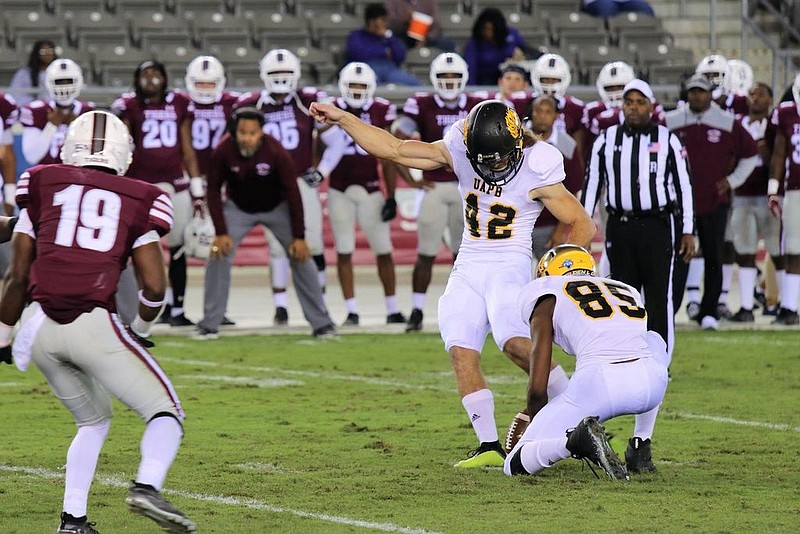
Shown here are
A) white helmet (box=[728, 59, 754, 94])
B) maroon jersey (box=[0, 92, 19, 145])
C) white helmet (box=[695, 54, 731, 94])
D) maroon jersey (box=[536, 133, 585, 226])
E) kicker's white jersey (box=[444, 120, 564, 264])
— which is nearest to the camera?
kicker's white jersey (box=[444, 120, 564, 264])

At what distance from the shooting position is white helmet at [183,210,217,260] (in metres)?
10.8

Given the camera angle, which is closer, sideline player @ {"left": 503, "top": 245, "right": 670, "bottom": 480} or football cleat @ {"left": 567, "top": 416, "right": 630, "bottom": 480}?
football cleat @ {"left": 567, "top": 416, "right": 630, "bottom": 480}

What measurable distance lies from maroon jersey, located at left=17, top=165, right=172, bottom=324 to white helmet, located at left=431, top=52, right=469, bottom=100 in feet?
21.0

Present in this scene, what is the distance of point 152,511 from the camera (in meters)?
4.29

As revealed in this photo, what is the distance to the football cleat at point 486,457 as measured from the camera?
584 centimetres

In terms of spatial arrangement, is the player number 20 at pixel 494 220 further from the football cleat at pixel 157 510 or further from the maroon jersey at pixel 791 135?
the maroon jersey at pixel 791 135

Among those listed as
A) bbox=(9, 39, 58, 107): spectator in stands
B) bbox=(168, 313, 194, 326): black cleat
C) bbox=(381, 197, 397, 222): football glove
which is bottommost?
bbox=(168, 313, 194, 326): black cleat

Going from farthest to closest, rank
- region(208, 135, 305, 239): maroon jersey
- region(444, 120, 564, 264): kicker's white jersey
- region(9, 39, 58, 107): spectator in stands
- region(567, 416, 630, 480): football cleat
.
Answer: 1. region(9, 39, 58, 107): spectator in stands
2. region(208, 135, 305, 239): maroon jersey
3. region(444, 120, 564, 264): kicker's white jersey
4. region(567, 416, 630, 480): football cleat

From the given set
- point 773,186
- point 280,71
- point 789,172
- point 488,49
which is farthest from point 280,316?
point 488,49

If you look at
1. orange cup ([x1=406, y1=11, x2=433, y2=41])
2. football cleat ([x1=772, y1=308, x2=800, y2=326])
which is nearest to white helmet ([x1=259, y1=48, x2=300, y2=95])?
football cleat ([x1=772, y1=308, x2=800, y2=326])

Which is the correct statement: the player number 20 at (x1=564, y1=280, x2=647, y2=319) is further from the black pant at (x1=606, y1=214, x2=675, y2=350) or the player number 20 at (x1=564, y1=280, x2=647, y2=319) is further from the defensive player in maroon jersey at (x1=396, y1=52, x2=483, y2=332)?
the defensive player in maroon jersey at (x1=396, y1=52, x2=483, y2=332)

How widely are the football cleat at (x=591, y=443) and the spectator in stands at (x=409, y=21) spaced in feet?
34.5

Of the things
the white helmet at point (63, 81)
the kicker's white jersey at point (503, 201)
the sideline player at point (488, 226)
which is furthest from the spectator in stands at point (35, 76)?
the kicker's white jersey at point (503, 201)

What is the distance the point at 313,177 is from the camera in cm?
1078
